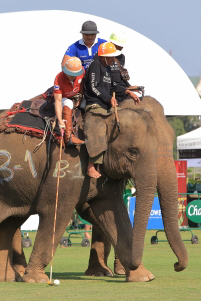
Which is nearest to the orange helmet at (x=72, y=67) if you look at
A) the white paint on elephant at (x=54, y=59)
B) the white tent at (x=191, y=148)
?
the white paint on elephant at (x=54, y=59)

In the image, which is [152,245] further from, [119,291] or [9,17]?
[9,17]

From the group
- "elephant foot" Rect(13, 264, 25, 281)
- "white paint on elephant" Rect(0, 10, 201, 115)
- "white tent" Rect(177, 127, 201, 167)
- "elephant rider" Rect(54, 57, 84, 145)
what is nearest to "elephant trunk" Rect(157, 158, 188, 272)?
"elephant rider" Rect(54, 57, 84, 145)

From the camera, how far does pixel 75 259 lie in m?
18.0


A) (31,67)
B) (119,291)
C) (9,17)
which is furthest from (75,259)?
(9,17)

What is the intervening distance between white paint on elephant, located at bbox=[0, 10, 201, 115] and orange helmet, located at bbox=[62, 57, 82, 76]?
19.1 metres

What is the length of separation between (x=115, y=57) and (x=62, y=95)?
3.79 feet

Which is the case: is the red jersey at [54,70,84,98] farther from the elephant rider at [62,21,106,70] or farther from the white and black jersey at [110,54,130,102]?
the elephant rider at [62,21,106,70]

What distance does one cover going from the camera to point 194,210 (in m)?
23.6

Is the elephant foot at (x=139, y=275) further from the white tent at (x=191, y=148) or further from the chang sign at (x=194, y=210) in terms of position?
the white tent at (x=191, y=148)

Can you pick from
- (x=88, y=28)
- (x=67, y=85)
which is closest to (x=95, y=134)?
(x=67, y=85)

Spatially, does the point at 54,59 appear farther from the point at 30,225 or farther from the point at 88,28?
the point at 88,28

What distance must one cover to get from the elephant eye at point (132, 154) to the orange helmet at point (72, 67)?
1.50 meters

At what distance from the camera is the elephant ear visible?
1232 centimetres

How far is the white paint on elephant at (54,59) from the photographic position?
32.5m
